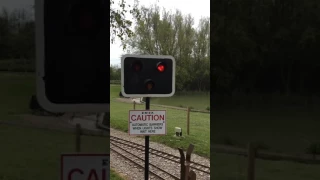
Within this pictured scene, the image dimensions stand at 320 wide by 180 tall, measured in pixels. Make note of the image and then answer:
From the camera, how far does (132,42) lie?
6.68 meters

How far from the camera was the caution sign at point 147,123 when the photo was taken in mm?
3183

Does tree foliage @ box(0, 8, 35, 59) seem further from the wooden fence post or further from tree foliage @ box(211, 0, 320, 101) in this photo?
the wooden fence post

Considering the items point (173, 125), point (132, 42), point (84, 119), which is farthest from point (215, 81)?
point (173, 125)

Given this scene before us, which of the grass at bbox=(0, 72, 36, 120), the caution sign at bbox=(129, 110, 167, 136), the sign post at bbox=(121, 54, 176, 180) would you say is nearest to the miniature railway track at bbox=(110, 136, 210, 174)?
the caution sign at bbox=(129, 110, 167, 136)

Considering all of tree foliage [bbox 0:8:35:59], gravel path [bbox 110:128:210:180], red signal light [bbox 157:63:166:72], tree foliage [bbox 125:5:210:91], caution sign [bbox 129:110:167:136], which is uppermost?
tree foliage [bbox 125:5:210:91]

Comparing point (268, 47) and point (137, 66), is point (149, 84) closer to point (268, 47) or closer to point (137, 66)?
point (137, 66)

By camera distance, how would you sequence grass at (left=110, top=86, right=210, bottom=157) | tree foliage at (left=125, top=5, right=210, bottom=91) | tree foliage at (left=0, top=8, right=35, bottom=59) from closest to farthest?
1. tree foliage at (left=0, top=8, right=35, bottom=59)
2. tree foliage at (left=125, top=5, right=210, bottom=91)
3. grass at (left=110, top=86, right=210, bottom=157)

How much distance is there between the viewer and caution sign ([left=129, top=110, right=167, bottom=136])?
3183 millimetres

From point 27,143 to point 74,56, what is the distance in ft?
0.66

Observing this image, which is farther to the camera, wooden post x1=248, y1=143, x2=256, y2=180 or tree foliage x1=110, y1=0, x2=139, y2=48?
tree foliage x1=110, y1=0, x2=139, y2=48

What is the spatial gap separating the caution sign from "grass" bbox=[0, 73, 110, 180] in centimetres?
242

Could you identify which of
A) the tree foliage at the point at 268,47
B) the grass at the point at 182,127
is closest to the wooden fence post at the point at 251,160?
the tree foliage at the point at 268,47

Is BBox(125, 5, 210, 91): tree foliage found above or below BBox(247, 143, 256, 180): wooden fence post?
above

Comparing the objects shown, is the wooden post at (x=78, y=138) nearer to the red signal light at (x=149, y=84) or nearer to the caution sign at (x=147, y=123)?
the red signal light at (x=149, y=84)
